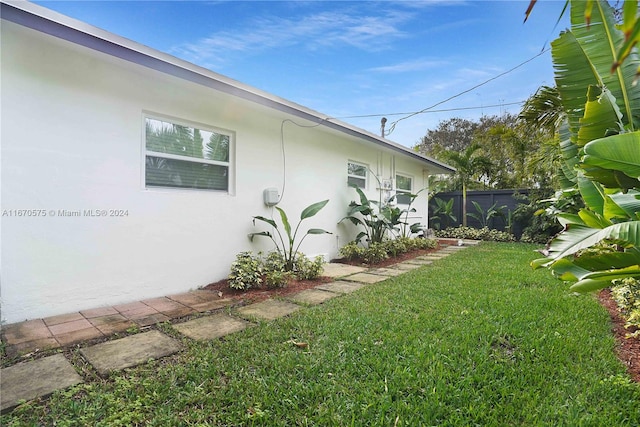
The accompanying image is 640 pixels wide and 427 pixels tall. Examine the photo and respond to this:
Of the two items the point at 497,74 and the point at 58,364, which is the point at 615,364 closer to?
the point at 58,364

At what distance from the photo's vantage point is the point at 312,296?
181 inches

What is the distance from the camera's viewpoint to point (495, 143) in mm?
17453

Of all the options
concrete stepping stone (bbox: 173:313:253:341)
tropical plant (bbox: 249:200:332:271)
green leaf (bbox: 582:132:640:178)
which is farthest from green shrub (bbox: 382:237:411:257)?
green leaf (bbox: 582:132:640:178)

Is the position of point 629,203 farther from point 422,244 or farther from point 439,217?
point 439,217

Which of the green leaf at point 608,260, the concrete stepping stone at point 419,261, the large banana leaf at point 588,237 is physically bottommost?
the concrete stepping stone at point 419,261

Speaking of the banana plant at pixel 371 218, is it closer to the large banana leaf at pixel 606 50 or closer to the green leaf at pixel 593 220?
the green leaf at pixel 593 220

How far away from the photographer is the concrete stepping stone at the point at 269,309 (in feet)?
12.3

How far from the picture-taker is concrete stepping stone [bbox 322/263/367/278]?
20.1 feet

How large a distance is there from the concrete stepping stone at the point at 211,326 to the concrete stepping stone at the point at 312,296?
1.02 m

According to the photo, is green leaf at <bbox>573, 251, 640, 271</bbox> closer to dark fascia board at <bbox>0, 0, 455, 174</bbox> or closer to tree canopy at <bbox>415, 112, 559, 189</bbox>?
dark fascia board at <bbox>0, 0, 455, 174</bbox>

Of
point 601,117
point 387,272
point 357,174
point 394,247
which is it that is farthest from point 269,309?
point 357,174

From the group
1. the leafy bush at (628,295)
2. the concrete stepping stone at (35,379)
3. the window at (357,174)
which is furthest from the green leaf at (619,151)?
the window at (357,174)

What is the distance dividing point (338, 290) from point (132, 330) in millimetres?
2746

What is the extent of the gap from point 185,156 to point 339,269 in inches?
142
